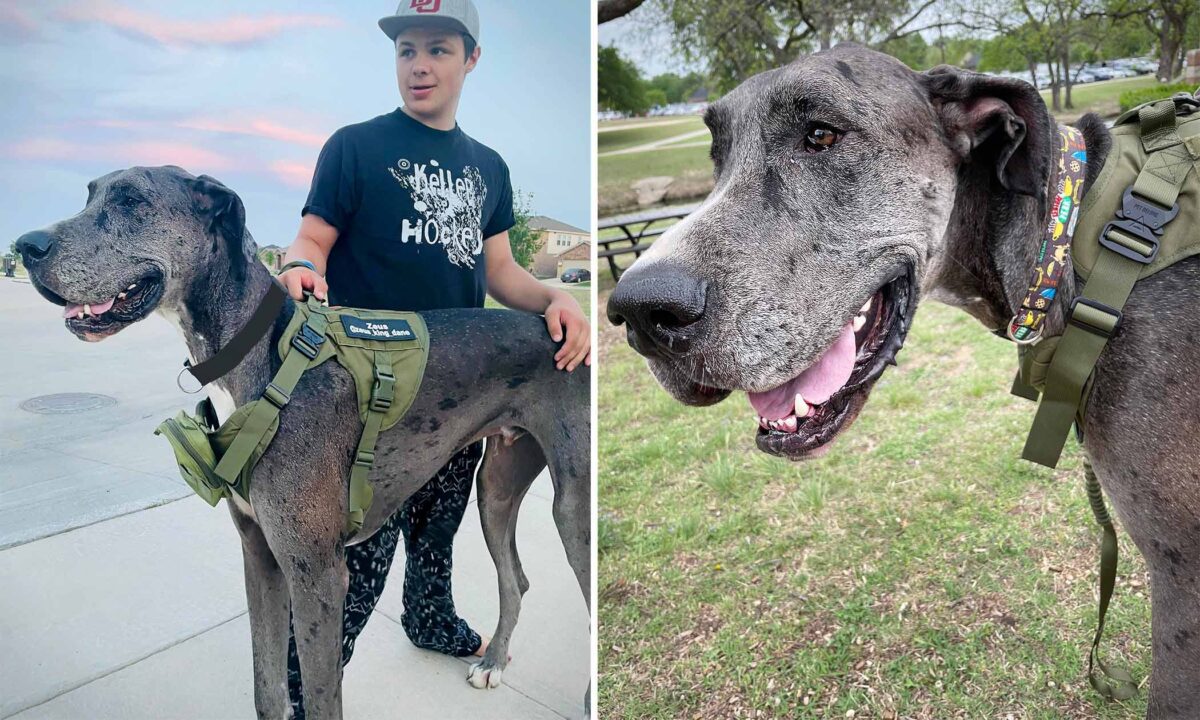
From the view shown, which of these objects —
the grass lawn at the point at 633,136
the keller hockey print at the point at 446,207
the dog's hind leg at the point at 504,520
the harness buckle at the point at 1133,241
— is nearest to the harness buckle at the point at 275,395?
the keller hockey print at the point at 446,207

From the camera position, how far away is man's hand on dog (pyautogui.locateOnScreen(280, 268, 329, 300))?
2115 mm

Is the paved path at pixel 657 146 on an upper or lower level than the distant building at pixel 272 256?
lower

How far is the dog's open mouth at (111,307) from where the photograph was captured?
73.4 inches

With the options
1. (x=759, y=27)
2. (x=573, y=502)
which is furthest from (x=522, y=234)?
(x=759, y=27)

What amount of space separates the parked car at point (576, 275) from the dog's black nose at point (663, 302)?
3.44ft

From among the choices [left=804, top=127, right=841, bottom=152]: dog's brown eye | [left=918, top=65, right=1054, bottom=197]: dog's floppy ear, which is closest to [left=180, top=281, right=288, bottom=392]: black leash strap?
[left=804, top=127, right=841, bottom=152]: dog's brown eye

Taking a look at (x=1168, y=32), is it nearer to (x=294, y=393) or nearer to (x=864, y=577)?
(x=864, y=577)

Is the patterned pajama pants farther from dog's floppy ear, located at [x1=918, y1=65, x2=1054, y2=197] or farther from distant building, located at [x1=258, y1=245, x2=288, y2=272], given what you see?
dog's floppy ear, located at [x1=918, y1=65, x2=1054, y2=197]

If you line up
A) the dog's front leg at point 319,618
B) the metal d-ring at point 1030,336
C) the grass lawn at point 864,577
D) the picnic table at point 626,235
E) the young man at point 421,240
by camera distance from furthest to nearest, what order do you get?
the picnic table at point 626,235, the grass lawn at point 864,577, the young man at point 421,240, the dog's front leg at point 319,618, the metal d-ring at point 1030,336

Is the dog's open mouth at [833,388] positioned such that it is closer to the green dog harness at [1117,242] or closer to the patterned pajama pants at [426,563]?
the green dog harness at [1117,242]

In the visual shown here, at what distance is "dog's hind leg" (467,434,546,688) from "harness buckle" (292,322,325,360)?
0.66 meters

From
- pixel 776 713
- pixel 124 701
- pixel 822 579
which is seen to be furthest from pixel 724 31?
pixel 124 701

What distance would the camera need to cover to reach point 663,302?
4.98ft

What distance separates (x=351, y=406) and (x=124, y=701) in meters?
0.93
